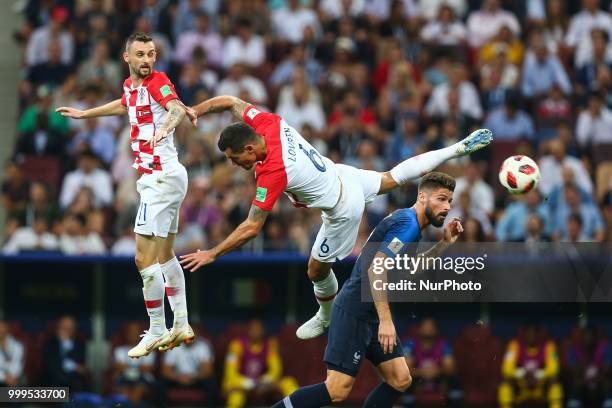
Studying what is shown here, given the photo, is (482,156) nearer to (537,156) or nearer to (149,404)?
(537,156)

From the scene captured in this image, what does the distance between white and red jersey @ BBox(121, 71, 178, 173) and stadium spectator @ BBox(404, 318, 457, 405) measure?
5.86 m

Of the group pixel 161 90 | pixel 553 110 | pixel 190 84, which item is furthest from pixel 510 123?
pixel 161 90

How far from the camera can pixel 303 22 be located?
22281 mm

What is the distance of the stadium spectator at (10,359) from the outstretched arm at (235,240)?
6440 mm

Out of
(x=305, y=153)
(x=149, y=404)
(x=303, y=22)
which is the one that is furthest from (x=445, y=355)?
(x=303, y=22)

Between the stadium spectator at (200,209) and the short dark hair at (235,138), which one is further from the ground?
the short dark hair at (235,138)

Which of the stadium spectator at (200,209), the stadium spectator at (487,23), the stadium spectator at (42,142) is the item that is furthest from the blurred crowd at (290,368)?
the stadium spectator at (487,23)

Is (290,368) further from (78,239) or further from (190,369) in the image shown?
(78,239)

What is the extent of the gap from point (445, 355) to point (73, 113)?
262 inches

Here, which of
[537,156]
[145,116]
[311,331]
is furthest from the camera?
[537,156]

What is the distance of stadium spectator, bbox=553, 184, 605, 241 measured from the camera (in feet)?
60.4

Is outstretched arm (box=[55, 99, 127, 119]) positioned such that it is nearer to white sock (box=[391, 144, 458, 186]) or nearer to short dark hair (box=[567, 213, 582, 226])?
white sock (box=[391, 144, 458, 186])

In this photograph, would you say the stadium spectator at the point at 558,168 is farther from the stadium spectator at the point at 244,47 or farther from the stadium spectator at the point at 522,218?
the stadium spectator at the point at 244,47

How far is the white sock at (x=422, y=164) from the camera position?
13.0 m
